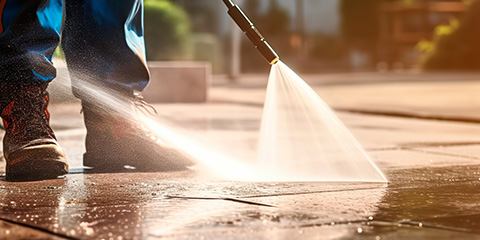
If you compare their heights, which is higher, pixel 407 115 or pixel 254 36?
pixel 254 36

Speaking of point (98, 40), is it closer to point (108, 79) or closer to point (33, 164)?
point (108, 79)

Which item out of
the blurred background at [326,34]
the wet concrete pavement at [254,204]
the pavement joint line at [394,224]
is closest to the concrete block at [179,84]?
the blurred background at [326,34]

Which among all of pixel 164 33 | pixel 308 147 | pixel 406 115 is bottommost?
pixel 406 115

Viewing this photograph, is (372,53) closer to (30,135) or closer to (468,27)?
(468,27)

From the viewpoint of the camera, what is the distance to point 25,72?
3.07m

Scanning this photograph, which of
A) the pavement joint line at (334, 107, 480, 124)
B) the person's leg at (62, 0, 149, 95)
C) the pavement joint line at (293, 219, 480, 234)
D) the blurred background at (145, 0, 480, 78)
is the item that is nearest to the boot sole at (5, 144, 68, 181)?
the person's leg at (62, 0, 149, 95)

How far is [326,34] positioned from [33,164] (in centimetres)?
3588

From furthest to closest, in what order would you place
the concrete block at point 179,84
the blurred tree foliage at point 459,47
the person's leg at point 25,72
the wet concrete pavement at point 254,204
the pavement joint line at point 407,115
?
the blurred tree foliage at point 459,47
the concrete block at point 179,84
the pavement joint line at point 407,115
the person's leg at point 25,72
the wet concrete pavement at point 254,204

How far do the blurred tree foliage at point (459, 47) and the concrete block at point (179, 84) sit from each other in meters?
16.1

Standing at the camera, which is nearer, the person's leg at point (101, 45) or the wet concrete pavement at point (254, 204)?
the wet concrete pavement at point (254, 204)

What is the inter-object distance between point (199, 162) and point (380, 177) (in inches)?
30.8

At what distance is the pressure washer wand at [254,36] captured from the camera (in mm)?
3027

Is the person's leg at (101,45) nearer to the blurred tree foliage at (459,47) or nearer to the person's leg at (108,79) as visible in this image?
the person's leg at (108,79)

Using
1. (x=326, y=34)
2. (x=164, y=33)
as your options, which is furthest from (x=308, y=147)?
(x=326, y=34)
